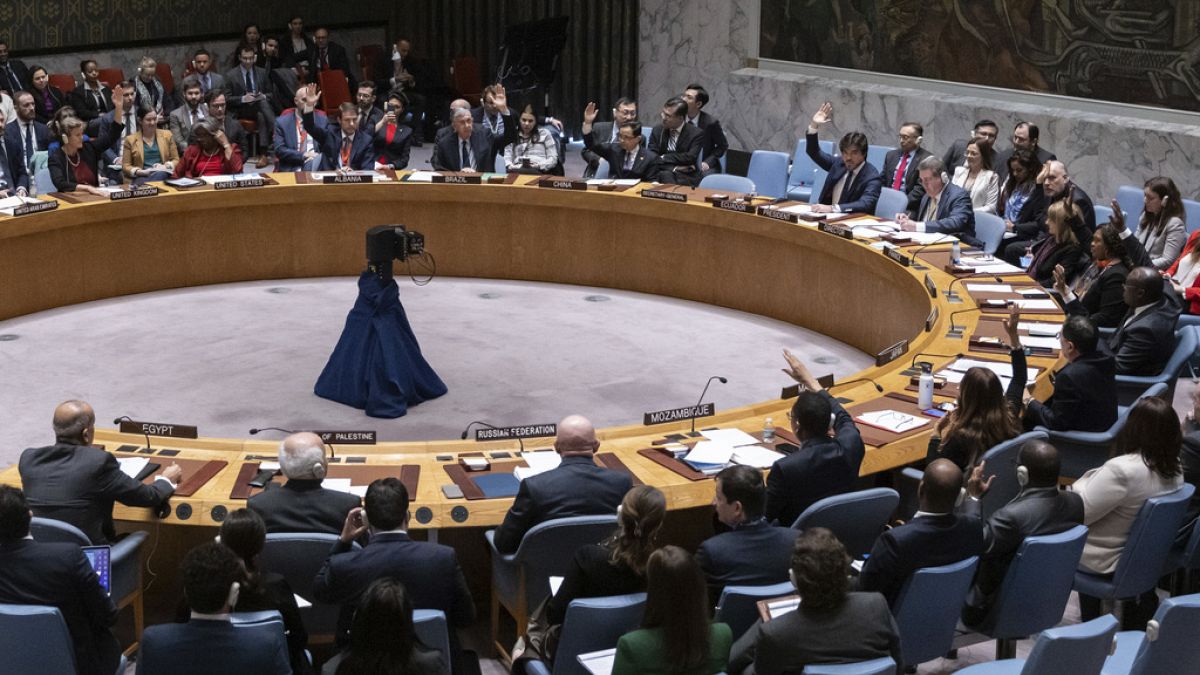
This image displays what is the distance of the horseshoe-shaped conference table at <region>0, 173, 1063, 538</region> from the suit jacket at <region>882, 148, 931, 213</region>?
1.08 meters

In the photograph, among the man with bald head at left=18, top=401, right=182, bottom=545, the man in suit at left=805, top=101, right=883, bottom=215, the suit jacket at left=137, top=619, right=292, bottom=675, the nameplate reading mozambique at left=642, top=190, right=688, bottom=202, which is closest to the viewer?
the suit jacket at left=137, top=619, right=292, bottom=675

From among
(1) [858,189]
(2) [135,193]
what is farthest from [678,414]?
(2) [135,193]

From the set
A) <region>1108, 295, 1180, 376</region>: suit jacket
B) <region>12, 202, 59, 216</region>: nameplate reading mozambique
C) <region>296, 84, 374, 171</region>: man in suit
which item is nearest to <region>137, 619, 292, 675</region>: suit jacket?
<region>1108, 295, 1180, 376</region>: suit jacket

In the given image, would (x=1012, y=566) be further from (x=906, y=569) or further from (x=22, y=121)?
(x=22, y=121)

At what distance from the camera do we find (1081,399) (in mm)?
6625

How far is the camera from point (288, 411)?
8.58 meters

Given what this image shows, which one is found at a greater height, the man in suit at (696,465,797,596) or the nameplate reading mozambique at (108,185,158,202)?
the nameplate reading mozambique at (108,185,158,202)

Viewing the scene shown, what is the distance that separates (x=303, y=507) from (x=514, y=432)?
1298 mm

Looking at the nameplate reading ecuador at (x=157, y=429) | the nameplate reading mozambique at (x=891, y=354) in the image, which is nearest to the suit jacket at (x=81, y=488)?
the nameplate reading ecuador at (x=157, y=429)

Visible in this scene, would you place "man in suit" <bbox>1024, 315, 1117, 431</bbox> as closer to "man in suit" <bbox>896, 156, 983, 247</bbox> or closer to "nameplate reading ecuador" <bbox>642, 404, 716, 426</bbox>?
"nameplate reading ecuador" <bbox>642, 404, 716, 426</bbox>

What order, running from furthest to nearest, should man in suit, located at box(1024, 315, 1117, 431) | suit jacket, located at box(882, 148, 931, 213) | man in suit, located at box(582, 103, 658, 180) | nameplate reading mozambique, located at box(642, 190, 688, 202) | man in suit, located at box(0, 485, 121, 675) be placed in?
man in suit, located at box(582, 103, 658, 180) → nameplate reading mozambique, located at box(642, 190, 688, 202) → suit jacket, located at box(882, 148, 931, 213) → man in suit, located at box(1024, 315, 1117, 431) → man in suit, located at box(0, 485, 121, 675)

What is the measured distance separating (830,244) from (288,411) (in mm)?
3917

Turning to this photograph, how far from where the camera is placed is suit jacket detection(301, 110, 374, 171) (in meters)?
12.2

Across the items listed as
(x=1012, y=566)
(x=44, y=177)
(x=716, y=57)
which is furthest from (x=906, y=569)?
(x=716, y=57)
